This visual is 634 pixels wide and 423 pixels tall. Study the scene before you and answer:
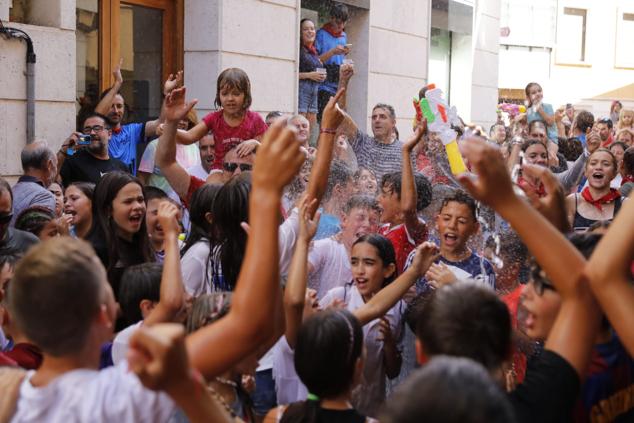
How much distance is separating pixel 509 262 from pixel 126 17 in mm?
5146

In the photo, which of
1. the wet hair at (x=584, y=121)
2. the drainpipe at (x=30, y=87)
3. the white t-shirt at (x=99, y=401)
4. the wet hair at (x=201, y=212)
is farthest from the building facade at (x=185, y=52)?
the white t-shirt at (x=99, y=401)

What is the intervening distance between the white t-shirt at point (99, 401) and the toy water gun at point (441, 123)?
4.27 metres

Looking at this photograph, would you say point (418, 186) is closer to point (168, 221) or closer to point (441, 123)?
point (441, 123)

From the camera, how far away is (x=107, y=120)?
7.58m

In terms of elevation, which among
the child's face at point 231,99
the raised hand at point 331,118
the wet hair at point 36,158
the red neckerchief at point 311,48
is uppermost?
the red neckerchief at point 311,48

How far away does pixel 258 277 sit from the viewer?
7.34 ft

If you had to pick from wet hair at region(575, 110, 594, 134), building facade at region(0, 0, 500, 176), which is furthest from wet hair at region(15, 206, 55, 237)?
wet hair at region(575, 110, 594, 134)

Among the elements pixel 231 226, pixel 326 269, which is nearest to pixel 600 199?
pixel 326 269

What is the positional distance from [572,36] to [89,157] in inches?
1094

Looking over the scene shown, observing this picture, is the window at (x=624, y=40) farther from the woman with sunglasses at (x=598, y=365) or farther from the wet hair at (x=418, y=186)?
the woman with sunglasses at (x=598, y=365)

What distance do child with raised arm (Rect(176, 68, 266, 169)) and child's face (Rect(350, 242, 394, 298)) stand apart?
2.25 meters

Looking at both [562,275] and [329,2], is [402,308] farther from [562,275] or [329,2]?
[329,2]

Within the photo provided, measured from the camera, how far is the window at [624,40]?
32.8m

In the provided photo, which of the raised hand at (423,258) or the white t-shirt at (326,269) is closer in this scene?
the raised hand at (423,258)
